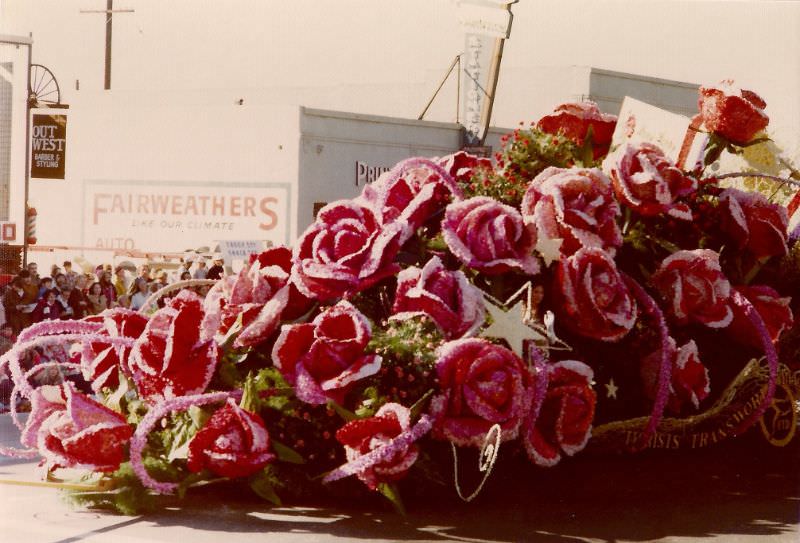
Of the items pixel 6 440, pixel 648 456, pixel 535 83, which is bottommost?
pixel 6 440

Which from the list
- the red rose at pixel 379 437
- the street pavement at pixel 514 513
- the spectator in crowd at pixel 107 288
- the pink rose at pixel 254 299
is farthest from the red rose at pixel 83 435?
the spectator in crowd at pixel 107 288

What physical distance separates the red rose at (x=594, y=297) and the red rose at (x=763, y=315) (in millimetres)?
705

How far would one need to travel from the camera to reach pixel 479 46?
32.0 metres

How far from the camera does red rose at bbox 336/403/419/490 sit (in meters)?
4.18

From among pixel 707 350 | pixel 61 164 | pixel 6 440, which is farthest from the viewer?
pixel 61 164

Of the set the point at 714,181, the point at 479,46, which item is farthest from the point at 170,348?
the point at 479,46

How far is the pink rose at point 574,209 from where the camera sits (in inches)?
189

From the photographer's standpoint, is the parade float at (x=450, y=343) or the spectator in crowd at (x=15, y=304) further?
the spectator in crowd at (x=15, y=304)

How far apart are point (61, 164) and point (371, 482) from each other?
2394 centimetres

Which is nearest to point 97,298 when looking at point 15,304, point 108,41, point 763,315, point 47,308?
point 47,308

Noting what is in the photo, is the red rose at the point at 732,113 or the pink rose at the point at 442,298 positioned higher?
the red rose at the point at 732,113

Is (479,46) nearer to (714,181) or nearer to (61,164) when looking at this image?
(61,164)

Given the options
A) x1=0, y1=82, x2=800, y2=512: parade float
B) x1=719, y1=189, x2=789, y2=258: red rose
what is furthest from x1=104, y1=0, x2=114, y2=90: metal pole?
x1=0, y1=82, x2=800, y2=512: parade float

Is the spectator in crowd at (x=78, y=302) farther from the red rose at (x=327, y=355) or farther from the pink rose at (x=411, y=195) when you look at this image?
the red rose at (x=327, y=355)
